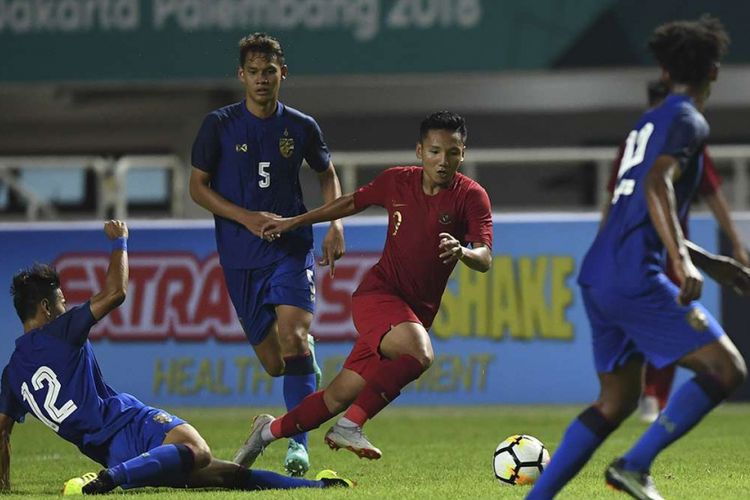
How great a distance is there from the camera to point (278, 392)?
13.1 meters

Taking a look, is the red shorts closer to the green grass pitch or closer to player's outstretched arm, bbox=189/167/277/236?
the green grass pitch

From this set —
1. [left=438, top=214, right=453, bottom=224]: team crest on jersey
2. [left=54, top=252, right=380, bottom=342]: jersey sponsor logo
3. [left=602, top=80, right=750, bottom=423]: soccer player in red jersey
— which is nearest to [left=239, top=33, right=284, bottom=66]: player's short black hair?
[left=438, top=214, right=453, bottom=224]: team crest on jersey

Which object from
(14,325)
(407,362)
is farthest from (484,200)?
(14,325)

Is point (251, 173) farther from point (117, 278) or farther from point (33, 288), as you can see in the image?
point (33, 288)

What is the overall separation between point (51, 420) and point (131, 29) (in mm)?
7763

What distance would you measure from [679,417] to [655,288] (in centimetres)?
46

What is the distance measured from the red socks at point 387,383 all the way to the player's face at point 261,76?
163cm

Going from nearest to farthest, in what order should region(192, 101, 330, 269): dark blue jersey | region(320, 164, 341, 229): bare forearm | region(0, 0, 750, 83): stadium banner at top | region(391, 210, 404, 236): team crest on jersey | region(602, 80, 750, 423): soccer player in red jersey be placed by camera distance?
region(602, 80, 750, 423): soccer player in red jersey
region(391, 210, 404, 236): team crest on jersey
region(192, 101, 330, 269): dark blue jersey
region(320, 164, 341, 229): bare forearm
region(0, 0, 750, 83): stadium banner at top

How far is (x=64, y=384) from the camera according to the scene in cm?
687

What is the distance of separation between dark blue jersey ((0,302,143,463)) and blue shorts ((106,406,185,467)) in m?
0.04

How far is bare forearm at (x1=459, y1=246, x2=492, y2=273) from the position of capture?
6.55 meters

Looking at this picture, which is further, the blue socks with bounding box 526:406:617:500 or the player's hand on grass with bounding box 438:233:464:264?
the player's hand on grass with bounding box 438:233:464:264

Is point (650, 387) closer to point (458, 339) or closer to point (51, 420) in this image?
point (458, 339)

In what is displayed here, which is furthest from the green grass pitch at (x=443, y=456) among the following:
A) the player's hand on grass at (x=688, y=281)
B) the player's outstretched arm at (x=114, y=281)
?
the player's hand on grass at (x=688, y=281)
